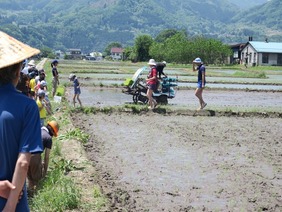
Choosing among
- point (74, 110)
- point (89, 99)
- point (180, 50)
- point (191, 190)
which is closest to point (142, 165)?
point (191, 190)

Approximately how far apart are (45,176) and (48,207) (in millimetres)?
1191

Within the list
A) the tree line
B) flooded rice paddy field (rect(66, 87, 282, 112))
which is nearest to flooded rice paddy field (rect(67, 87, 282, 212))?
flooded rice paddy field (rect(66, 87, 282, 112))

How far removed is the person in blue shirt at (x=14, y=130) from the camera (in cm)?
273

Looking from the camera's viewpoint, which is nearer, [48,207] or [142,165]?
[48,207]

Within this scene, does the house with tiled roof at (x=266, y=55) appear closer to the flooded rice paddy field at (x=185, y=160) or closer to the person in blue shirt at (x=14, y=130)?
the flooded rice paddy field at (x=185, y=160)

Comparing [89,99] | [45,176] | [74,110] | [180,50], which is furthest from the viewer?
[180,50]

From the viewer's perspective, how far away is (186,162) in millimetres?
7988

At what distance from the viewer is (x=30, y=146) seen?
2.76 metres

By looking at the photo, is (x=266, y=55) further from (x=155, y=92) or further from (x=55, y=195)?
(x=55, y=195)

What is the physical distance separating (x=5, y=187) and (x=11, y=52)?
2.77 feet

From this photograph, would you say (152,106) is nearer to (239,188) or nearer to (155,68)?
(155,68)

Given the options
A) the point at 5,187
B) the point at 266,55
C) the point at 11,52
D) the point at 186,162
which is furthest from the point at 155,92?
the point at 266,55

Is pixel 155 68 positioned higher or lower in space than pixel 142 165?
higher

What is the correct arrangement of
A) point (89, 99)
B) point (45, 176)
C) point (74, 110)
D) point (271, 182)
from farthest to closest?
1. point (89, 99)
2. point (74, 110)
3. point (271, 182)
4. point (45, 176)
